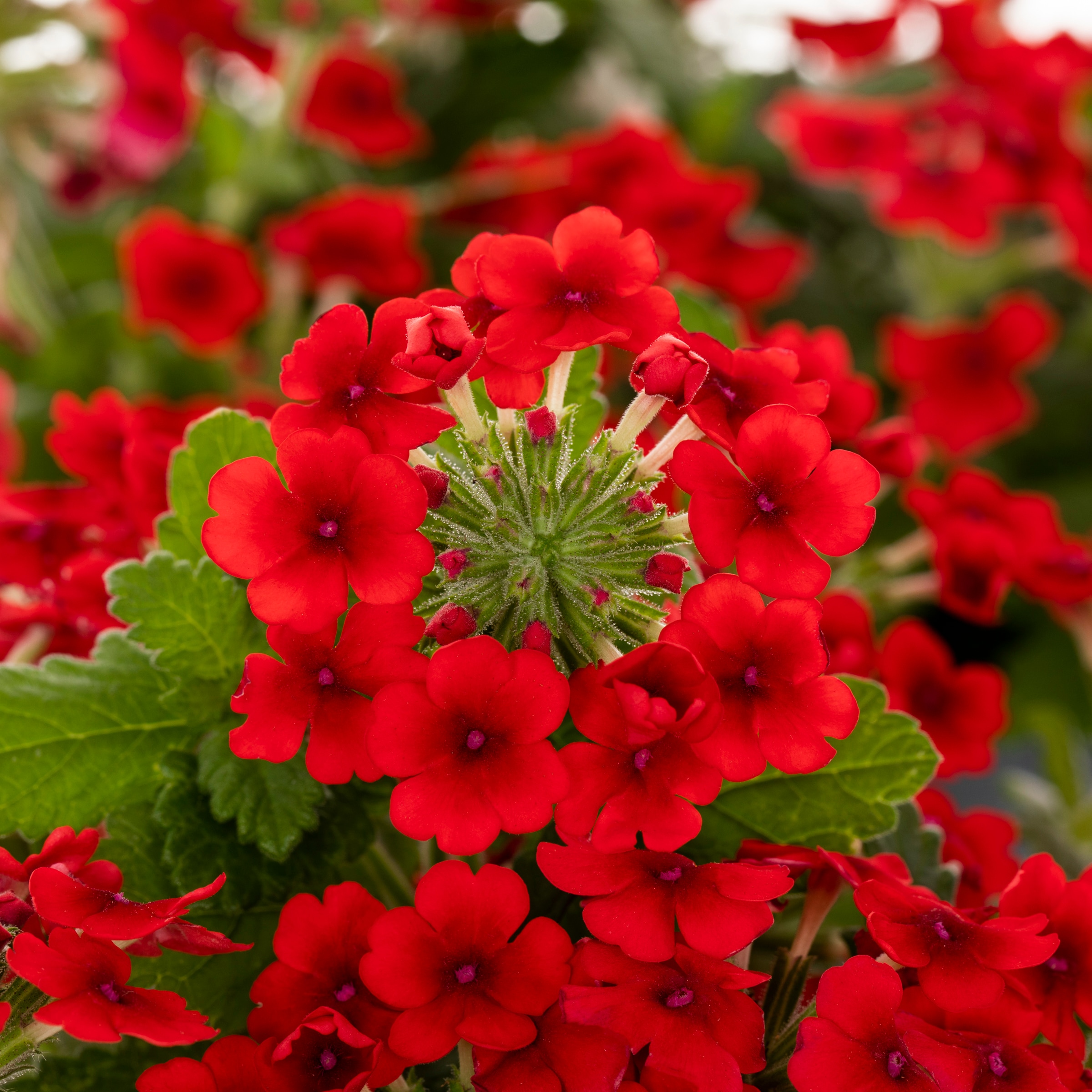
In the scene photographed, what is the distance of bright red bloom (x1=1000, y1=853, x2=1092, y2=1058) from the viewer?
50cm

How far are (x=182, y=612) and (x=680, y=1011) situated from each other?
Answer: 0.96ft

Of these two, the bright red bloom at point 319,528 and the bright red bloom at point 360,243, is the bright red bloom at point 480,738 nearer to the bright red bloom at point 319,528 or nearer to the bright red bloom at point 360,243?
the bright red bloom at point 319,528

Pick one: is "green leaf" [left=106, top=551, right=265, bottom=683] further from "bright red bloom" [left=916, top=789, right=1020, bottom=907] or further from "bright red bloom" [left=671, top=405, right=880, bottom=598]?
"bright red bloom" [left=916, top=789, right=1020, bottom=907]

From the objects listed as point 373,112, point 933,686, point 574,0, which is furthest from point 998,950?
point 574,0

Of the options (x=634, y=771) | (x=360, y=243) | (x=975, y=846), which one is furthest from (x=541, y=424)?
(x=360, y=243)

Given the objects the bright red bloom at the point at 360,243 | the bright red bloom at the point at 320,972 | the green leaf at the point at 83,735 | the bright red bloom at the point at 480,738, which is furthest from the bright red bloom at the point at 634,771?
the bright red bloom at the point at 360,243

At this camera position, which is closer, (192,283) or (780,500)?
(780,500)

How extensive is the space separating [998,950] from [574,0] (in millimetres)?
1334

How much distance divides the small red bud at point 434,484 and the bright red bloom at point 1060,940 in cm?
31

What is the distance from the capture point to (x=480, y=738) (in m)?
0.45

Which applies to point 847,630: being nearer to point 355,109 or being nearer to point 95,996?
point 95,996

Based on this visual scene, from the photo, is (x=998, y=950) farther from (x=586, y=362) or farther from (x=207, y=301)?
(x=207, y=301)

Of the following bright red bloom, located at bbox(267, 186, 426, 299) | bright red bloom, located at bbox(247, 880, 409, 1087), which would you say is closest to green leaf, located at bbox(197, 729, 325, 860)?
bright red bloom, located at bbox(247, 880, 409, 1087)

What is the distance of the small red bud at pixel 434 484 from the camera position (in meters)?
0.48
